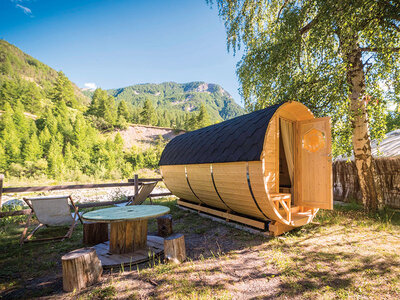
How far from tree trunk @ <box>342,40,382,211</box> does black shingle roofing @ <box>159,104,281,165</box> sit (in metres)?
3.09

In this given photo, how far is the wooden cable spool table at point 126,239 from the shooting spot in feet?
10.4

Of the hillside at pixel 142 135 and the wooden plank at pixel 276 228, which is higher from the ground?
the hillside at pixel 142 135

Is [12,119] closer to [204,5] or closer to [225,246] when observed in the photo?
[204,5]

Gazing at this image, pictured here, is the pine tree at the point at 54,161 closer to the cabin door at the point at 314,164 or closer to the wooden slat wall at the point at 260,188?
the wooden slat wall at the point at 260,188

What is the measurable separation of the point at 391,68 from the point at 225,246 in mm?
6123

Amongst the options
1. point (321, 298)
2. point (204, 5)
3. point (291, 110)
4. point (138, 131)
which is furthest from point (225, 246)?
point (138, 131)

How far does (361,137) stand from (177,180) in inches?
225

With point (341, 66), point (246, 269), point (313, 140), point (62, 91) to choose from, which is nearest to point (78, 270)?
point (246, 269)

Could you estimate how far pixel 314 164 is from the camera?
486 centimetres

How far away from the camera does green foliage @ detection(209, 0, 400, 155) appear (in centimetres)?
456

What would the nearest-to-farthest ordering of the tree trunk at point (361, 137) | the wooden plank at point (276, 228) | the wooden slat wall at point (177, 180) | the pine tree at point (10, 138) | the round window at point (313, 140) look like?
the wooden plank at point (276, 228) → the round window at point (313, 140) → the tree trunk at point (361, 137) → the wooden slat wall at point (177, 180) → the pine tree at point (10, 138)

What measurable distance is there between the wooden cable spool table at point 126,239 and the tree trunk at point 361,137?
584 centimetres

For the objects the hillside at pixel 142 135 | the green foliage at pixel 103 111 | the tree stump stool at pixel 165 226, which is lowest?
the tree stump stool at pixel 165 226

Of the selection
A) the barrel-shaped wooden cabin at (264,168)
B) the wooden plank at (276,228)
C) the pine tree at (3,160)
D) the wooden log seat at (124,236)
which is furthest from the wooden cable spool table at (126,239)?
the pine tree at (3,160)
